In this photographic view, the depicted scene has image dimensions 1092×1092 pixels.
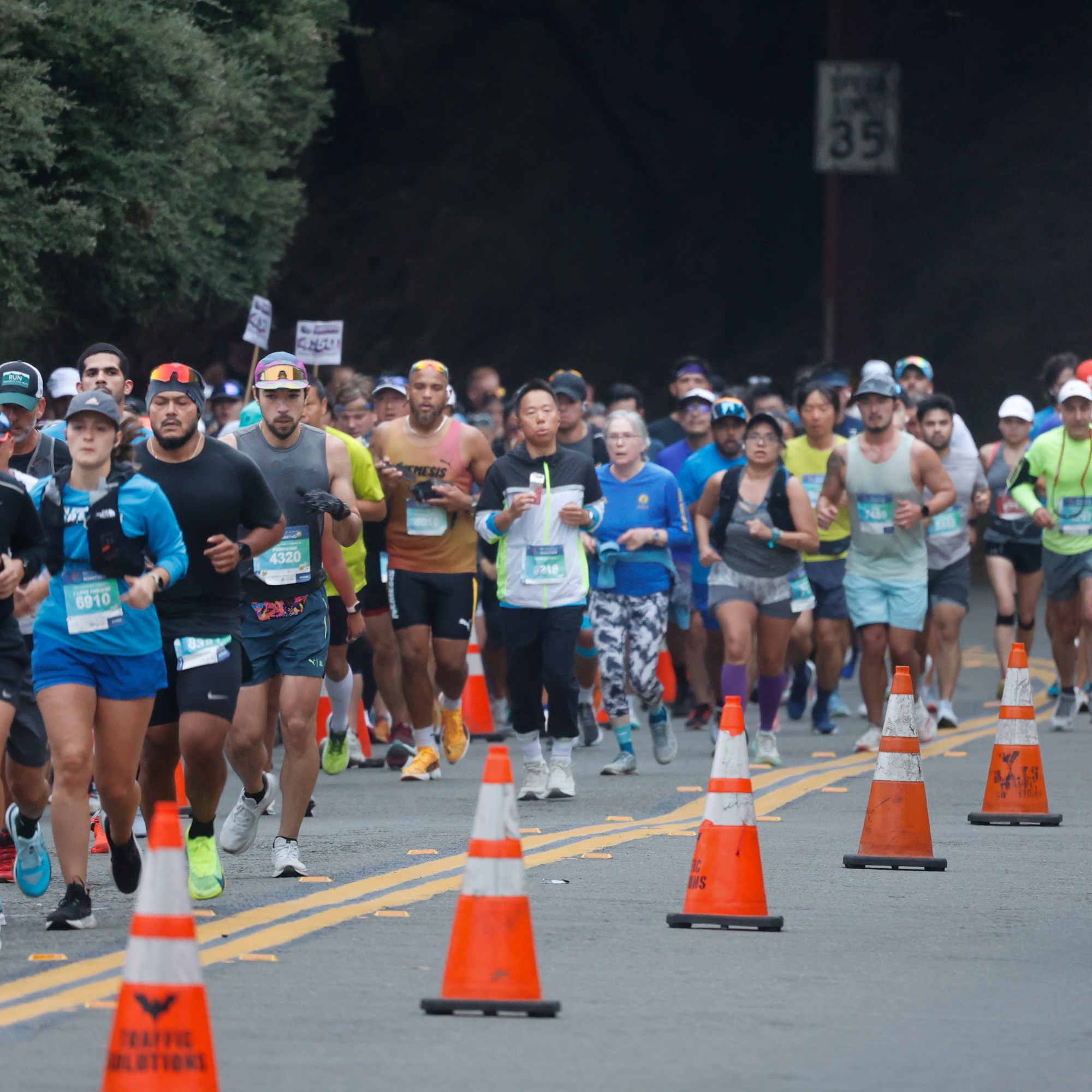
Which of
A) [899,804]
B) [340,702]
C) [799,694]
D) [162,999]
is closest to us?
[162,999]

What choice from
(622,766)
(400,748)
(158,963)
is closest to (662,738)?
(622,766)

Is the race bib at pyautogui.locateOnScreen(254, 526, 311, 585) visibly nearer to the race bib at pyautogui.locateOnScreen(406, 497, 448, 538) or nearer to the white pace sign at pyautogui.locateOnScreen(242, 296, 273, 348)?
the race bib at pyautogui.locateOnScreen(406, 497, 448, 538)

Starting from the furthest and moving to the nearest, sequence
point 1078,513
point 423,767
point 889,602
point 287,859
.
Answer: point 1078,513
point 889,602
point 423,767
point 287,859

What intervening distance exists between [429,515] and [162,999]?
8.37 meters

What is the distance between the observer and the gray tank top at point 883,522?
1480cm

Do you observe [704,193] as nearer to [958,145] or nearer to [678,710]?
[958,145]

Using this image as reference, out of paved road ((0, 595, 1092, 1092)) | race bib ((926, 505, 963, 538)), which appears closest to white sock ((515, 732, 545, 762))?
paved road ((0, 595, 1092, 1092))

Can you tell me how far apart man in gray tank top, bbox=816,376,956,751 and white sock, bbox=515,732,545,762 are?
316cm

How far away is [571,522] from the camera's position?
1231 centimetres

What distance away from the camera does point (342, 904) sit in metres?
8.55

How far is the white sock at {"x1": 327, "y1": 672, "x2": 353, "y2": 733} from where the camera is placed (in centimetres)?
1252

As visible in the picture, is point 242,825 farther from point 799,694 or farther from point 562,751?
point 799,694

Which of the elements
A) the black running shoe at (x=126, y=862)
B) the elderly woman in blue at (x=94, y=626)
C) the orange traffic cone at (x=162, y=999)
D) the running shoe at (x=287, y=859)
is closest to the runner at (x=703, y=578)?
the running shoe at (x=287, y=859)

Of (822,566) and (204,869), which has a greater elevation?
(822,566)
